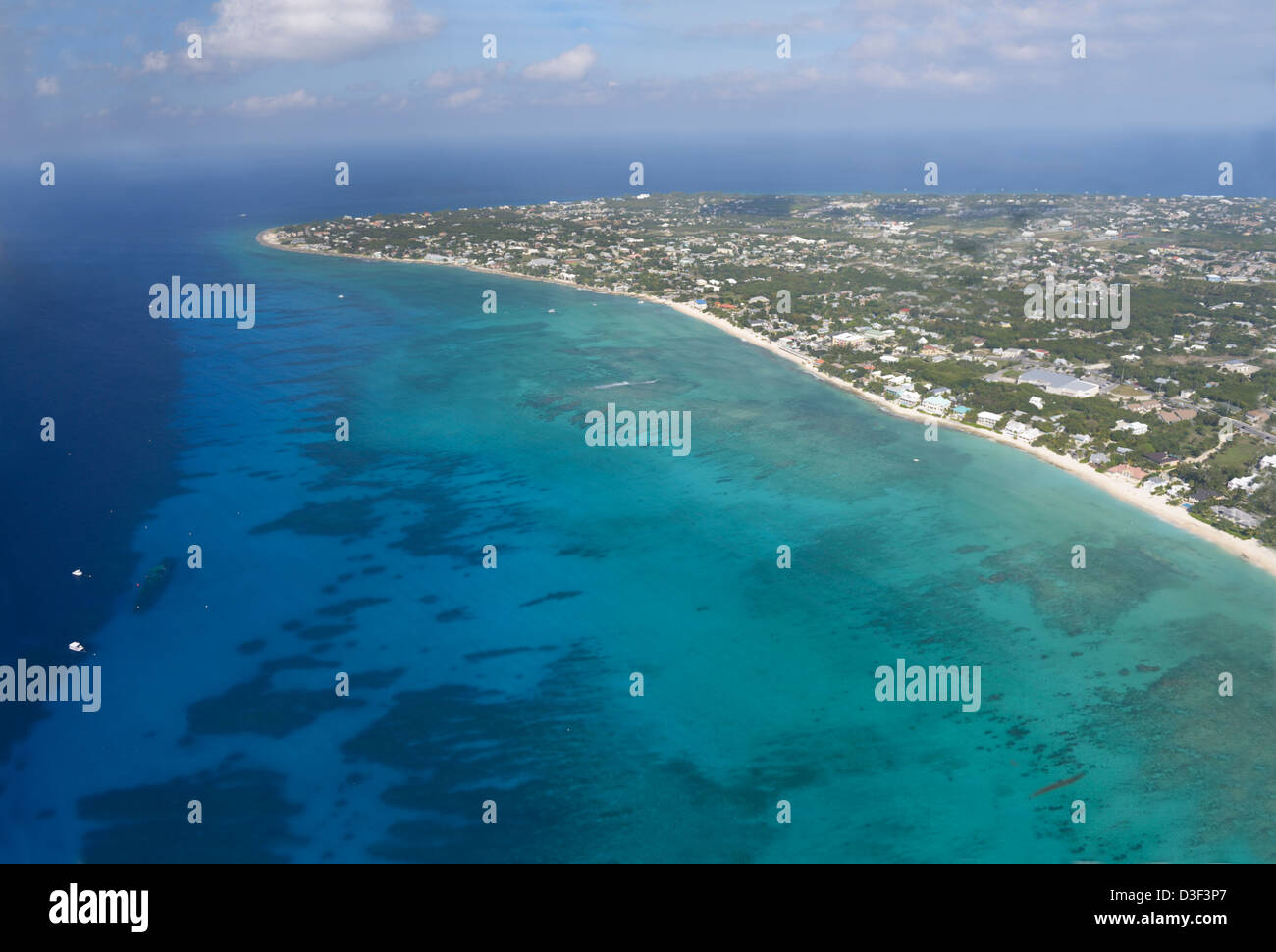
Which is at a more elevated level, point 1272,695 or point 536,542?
point 536,542

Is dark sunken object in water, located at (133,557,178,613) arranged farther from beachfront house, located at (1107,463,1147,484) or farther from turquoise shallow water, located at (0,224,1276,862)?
beachfront house, located at (1107,463,1147,484)

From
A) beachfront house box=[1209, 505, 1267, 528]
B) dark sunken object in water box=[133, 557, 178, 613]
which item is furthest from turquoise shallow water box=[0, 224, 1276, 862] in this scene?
beachfront house box=[1209, 505, 1267, 528]

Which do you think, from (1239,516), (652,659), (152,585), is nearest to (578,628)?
(652,659)

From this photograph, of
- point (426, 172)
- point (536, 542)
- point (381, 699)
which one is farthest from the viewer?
point (426, 172)

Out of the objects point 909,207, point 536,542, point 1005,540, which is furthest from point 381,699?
point 909,207

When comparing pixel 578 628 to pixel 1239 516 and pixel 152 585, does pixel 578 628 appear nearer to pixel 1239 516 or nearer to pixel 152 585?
pixel 152 585
